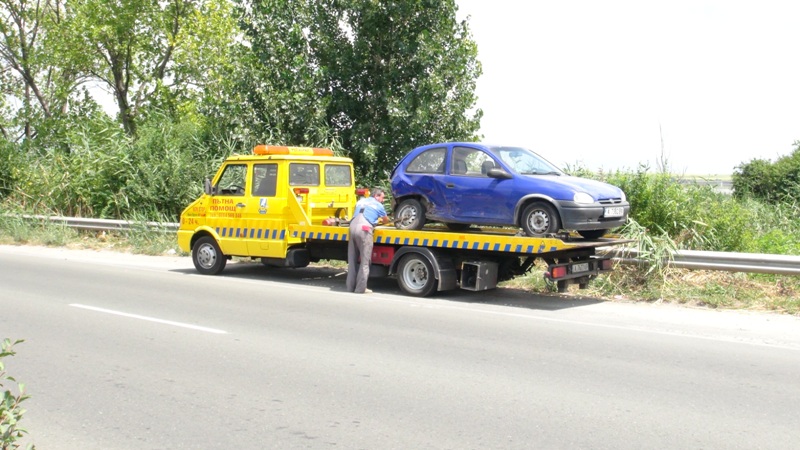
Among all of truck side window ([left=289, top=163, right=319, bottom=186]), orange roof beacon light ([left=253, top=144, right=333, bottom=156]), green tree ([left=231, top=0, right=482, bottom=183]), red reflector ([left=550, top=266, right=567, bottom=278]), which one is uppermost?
green tree ([left=231, top=0, right=482, bottom=183])

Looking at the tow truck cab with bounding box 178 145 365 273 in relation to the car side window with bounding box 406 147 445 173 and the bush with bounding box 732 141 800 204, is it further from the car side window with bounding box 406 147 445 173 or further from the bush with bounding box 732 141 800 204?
the bush with bounding box 732 141 800 204

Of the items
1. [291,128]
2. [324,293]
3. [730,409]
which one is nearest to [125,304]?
[324,293]

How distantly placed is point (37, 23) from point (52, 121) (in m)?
4.98

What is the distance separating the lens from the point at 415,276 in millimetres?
12523

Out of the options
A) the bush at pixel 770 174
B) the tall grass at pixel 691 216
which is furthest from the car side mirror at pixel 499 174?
the bush at pixel 770 174

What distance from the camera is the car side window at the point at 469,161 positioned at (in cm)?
1218

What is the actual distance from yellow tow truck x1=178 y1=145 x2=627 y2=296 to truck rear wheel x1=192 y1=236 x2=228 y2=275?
0.06 ft

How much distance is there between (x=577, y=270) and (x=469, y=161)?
221 centimetres

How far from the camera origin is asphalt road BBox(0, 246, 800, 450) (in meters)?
5.74

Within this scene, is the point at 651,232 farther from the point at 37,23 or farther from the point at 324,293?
the point at 37,23

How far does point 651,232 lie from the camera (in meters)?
13.7

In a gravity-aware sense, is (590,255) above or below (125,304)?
above

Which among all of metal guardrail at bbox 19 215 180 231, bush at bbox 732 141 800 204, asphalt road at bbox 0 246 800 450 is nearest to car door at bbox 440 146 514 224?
asphalt road at bbox 0 246 800 450

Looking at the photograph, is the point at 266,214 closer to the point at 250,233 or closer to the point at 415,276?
the point at 250,233
